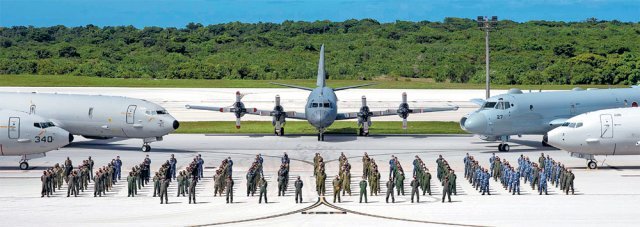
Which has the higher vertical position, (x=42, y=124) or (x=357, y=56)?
(x=357, y=56)

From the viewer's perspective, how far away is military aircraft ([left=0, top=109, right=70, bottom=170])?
47.2 m

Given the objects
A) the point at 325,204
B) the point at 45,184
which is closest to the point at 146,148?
the point at 45,184

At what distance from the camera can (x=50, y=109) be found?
190 feet

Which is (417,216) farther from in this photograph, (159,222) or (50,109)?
(50,109)

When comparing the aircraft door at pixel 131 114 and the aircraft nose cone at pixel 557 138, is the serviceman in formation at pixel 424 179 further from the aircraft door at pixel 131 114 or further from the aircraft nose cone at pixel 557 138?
the aircraft door at pixel 131 114

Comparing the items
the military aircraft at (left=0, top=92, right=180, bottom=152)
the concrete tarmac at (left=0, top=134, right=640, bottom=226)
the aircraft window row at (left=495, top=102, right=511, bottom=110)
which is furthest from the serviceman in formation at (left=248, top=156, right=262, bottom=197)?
the aircraft window row at (left=495, top=102, right=511, bottom=110)

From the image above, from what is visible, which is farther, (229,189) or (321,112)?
(321,112)

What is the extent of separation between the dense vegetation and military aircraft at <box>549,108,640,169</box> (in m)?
80.8

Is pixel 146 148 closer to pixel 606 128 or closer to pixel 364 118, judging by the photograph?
pixel 364 118

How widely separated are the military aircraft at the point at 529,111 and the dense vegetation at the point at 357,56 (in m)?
69.2

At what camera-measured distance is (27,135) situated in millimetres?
47344

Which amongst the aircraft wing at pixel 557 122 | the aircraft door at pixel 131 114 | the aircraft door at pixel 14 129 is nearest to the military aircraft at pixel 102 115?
the aircraft door at pixel 131 114

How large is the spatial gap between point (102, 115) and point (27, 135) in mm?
9551

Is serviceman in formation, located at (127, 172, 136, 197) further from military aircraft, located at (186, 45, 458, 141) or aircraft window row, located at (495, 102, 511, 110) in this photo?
aircraft window row, located at (495, 102, 511, 110)
